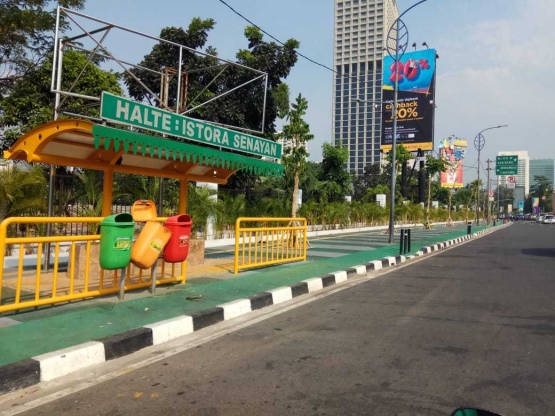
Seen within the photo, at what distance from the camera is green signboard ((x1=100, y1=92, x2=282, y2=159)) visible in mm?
6215

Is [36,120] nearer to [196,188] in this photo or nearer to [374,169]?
[196,188]

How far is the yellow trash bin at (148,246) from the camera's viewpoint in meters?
5.56

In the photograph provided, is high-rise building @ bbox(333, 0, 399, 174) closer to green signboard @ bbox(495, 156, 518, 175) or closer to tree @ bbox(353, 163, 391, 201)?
green signboard @ bbox(495, 156, 518, 175)

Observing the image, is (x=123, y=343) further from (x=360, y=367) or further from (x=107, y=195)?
(x=107, y=195)

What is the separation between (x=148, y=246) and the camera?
559cm

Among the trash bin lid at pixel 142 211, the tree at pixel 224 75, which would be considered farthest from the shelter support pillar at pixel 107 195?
the tree at pixel 224 75

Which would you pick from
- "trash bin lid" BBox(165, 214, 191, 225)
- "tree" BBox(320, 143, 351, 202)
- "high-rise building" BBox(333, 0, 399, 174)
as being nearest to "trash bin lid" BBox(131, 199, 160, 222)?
"trash bin lid" BBox(165, 214, 191, 225)

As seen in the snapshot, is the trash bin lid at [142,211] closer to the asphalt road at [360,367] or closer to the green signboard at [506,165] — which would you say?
the asphalt road at [360,367]

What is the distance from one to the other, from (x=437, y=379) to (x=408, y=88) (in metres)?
31.9

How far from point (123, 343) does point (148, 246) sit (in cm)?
166

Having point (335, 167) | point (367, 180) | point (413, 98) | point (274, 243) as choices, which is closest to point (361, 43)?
point (413, 98)

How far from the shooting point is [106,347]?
13.0 feet

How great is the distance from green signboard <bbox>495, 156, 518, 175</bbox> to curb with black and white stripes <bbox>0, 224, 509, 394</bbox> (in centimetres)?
3938

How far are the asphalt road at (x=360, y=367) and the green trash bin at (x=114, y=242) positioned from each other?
63.6 inches
